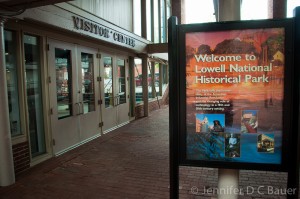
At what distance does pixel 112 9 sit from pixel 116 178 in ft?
16.8

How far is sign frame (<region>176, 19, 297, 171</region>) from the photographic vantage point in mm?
1979

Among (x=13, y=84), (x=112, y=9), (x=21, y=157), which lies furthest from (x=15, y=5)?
(x=112, y=9)

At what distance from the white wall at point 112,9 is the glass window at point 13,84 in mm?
1646

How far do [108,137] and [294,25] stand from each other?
565cm

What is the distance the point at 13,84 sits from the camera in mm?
4375

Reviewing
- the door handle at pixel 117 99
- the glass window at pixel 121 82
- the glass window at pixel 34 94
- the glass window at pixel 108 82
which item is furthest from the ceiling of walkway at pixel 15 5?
the glass window at pixel 121 82

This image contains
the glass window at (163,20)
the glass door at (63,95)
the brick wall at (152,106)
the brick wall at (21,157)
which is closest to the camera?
the brick wall at (21,157)

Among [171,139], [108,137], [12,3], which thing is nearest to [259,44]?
[171,139]

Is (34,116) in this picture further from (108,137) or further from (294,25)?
(294,25)

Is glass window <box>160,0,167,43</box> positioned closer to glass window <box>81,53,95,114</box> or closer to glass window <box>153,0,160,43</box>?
glass window <box>153,0,160,43</box>

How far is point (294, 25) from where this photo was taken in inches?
76.7

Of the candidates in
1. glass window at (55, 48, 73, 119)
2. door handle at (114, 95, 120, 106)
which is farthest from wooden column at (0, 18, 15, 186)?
door handle at (114, 95, 120, 106)

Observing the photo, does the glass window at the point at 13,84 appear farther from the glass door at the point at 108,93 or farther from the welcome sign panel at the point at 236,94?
the welcome sign panel at the point at 236,94

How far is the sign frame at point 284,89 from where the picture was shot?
198cm
